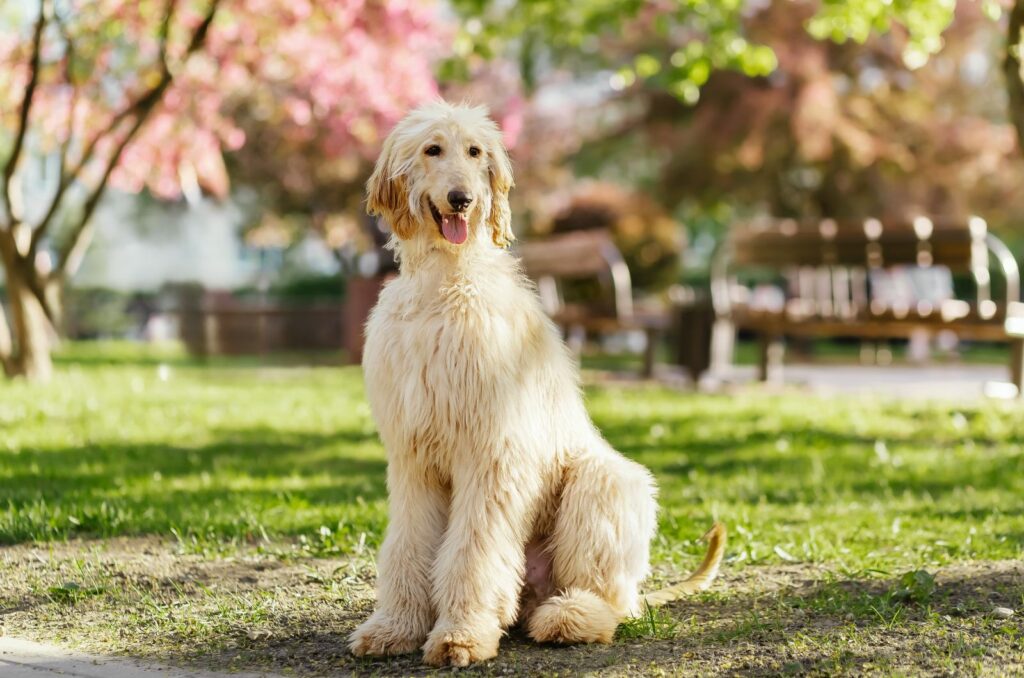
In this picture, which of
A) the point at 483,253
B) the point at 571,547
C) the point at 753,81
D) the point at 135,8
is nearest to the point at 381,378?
the point at 483,253

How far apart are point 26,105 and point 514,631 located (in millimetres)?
8379

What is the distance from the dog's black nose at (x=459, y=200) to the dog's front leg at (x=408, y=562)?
82 cm

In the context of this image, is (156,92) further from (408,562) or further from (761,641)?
(761,641)

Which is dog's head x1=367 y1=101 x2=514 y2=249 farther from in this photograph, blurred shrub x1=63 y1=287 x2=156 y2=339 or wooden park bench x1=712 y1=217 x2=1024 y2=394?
blurred shrub x1=63 y1=287 x2=156 y2=339

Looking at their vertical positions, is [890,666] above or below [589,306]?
below

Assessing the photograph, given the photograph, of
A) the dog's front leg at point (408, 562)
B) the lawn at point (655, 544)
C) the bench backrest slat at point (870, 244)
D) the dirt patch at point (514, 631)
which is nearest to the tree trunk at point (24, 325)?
the lawn at point (655, 544)

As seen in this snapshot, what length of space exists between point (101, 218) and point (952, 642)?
3645cm

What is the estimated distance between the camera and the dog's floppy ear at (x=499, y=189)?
3648 mm

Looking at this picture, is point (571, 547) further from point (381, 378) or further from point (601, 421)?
point (601, 421)

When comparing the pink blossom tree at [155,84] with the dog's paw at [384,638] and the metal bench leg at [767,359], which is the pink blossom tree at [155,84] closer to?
the metal bench leg at [767,359]

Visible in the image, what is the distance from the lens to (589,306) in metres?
13.3

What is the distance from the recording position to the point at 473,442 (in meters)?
3.53

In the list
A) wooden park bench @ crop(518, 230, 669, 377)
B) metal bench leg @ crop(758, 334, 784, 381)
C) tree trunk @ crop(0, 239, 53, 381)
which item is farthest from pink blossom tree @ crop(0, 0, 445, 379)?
metal bench leg @ crop(758, 334, 784, 381)

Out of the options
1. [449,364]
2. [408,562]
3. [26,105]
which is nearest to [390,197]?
[449,364]
